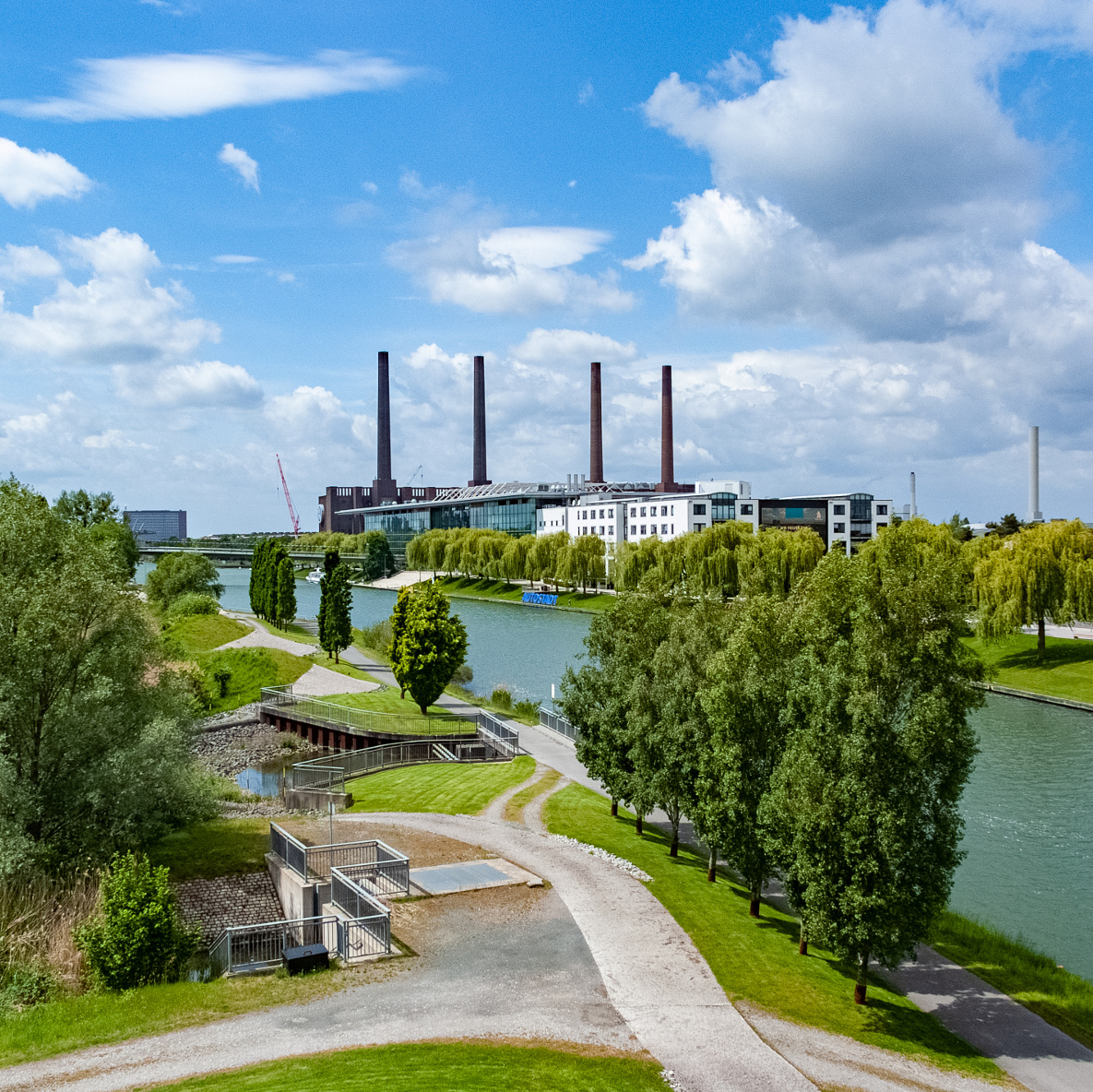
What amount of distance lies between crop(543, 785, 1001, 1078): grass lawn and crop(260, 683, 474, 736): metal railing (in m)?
15.8

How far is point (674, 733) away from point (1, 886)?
15341mm

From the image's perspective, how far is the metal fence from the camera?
42.3m

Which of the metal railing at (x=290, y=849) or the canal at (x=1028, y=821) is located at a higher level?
the metal railing at (x=290, y=849)

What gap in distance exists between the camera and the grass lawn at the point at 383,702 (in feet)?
151

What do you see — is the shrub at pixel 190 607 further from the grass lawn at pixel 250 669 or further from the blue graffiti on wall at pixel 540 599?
the blue graffiti on wall at pixel 540 599

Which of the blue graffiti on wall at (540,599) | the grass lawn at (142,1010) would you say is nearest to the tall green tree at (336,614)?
the grass lawn at (142,1010)

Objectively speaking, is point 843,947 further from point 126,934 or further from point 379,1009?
point 126,934

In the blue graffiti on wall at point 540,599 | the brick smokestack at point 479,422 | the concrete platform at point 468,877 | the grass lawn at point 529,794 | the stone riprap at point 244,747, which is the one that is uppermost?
Answer: the brick smokestack at point 479,422

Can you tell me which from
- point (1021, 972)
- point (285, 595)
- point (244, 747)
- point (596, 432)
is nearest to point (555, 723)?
point (244, 747)

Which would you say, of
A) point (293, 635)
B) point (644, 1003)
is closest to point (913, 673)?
point (644, 1003)

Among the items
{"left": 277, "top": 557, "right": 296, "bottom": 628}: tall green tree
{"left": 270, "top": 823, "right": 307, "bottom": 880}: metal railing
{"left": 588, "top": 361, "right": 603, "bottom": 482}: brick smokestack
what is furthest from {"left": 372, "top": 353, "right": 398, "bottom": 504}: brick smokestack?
{"left": 270, "top": 823, "right": 307, "bottom": 880}: metal railing

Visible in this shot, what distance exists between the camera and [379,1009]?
53.1 feet

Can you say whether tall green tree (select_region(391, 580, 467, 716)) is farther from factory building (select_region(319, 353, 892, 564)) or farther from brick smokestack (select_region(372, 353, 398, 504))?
brick smokestack (select_region(372, 353, 398, 504))

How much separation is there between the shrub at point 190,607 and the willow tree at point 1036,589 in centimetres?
5610
